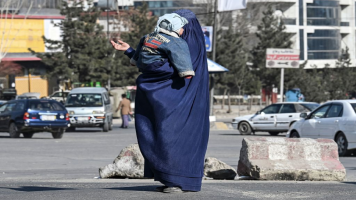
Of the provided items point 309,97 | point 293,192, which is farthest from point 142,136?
point 309,97

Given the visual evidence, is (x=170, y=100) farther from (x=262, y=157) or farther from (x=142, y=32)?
(x=142, y=32)

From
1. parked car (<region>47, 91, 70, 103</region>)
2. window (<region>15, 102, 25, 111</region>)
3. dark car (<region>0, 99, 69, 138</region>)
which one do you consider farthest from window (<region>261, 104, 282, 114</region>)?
parked car (<region>47, 91, 70, 103</region>)

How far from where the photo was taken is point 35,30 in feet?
240

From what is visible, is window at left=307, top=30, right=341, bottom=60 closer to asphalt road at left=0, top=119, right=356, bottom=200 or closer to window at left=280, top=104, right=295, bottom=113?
window at left=280, top=104, right=295, bottom=113

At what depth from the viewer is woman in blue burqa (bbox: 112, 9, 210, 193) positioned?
7.03 meters

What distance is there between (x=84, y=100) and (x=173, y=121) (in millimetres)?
25353

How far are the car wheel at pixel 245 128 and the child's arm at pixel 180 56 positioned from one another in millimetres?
22459

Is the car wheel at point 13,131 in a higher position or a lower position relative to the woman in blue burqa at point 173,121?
lower

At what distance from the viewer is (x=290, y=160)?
32.9ft

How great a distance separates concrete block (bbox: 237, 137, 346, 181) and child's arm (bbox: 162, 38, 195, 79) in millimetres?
3002

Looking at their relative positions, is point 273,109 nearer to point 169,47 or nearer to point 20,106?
point 20,106

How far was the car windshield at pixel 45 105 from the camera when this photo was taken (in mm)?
26109

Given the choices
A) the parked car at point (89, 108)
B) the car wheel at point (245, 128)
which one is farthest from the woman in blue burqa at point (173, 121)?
the parked car at point (89, 108)

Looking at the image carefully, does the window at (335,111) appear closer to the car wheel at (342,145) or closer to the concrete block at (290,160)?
the car wheel at (342,145)
